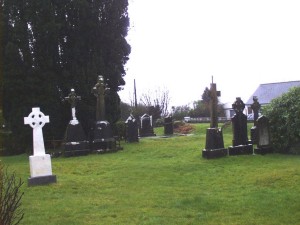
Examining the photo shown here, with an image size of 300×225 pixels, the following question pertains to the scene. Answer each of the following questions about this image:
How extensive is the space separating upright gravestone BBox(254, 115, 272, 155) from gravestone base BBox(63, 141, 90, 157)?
7530mm

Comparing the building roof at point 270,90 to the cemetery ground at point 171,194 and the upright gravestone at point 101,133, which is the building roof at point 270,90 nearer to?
the upright gravestone at point 101,133

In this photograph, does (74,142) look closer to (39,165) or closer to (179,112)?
(39,165)

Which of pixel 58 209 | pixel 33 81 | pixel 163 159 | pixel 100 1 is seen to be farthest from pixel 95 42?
pixel 58 209

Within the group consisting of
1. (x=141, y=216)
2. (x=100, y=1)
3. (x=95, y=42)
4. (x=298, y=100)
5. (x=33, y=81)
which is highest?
(x=100, y=1)

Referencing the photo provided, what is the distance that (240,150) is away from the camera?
13.7 meters

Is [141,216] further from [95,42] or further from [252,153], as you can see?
[95,42]

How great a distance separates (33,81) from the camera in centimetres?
1914

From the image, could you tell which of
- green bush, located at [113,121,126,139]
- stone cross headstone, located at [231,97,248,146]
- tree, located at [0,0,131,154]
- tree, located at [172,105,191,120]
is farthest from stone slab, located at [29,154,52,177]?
tree, located at [172,105,191,120]

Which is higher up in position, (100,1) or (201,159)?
(100,1)

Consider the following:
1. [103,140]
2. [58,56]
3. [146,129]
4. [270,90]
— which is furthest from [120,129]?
[270,90]

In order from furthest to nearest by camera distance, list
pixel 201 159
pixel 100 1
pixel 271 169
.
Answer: pixel 100 1 < pixel 201 159 < pixel 271 169

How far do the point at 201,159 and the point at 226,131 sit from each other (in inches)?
665

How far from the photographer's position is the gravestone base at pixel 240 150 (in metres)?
13.6

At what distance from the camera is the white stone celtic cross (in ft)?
31.5
